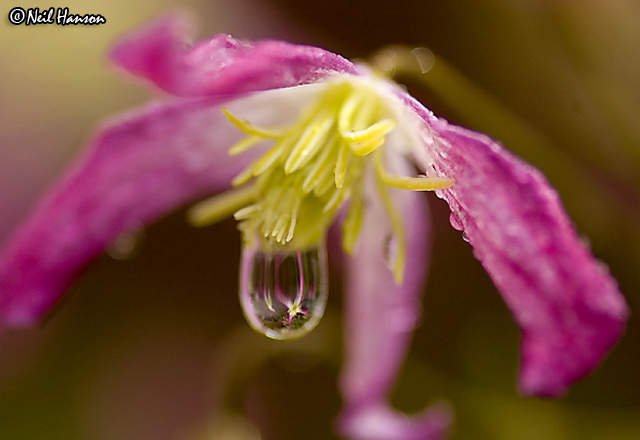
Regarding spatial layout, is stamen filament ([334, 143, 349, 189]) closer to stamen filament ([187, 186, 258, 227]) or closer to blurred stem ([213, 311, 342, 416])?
stamen filament ([187, 186, 258, 227])

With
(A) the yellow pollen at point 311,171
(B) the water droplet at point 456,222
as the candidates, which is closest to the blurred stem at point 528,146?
(A) the yellow pollen at point 311,171

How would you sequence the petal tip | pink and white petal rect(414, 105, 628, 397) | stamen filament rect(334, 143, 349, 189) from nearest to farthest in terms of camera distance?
1. pink and white petal rect(414, 105, 628, 397)
2. stamen filament rect(334, 143, 349, 189)
3. the petal tip

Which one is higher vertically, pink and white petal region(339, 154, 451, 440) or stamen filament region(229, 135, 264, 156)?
stamen filament region(229, 135, 264, 156)

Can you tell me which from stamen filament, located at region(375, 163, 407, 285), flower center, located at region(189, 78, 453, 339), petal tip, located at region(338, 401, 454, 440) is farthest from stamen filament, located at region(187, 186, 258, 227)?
petal tip, located at region(338, 401, 454, 440)

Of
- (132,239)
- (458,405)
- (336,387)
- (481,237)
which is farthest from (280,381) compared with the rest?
(481,237)

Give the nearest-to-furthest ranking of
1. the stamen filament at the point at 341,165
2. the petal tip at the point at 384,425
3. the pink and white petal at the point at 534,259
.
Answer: the pink and white petal at the point at 534,259, the stamen filament at the point at 341,165, the petal tip at the point at 384,425

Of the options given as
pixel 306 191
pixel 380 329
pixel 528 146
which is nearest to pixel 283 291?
pixel 306 191

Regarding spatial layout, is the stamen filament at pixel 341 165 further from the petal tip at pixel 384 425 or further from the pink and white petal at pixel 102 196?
the petal tip at pixel 384 425

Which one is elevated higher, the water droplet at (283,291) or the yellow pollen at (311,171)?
the yellow pollen at (311,171)

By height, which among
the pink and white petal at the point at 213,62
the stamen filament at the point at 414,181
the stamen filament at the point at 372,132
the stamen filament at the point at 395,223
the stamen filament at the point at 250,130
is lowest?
the stamen filament at the point at 395,223
